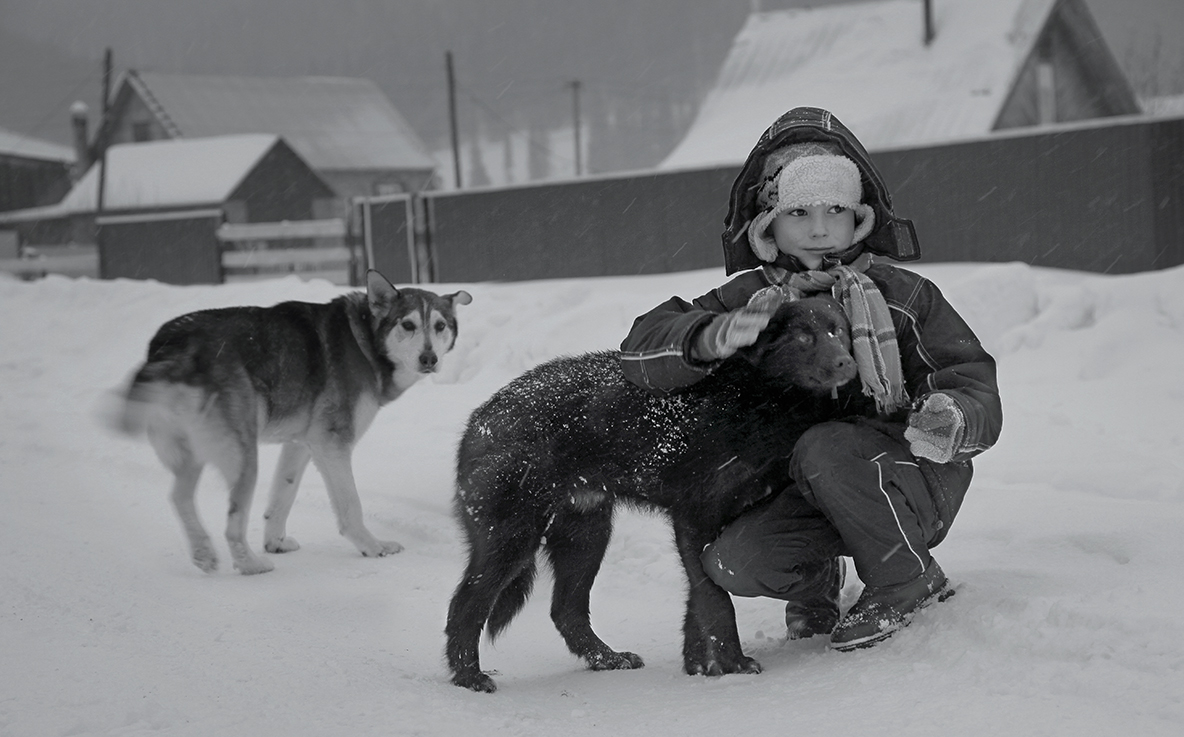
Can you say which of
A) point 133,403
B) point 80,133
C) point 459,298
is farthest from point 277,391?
point 80,133

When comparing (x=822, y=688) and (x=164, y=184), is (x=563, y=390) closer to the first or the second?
(x=822, y=688)

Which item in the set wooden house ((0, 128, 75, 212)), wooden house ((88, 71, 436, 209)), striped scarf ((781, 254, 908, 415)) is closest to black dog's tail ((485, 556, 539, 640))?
striped scarf ((781, 254, 908, 415))

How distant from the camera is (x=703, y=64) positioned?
57531 millimetres

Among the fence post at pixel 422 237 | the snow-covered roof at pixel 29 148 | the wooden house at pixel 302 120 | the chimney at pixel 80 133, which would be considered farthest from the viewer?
the snow-covered roof at pixel 29 148

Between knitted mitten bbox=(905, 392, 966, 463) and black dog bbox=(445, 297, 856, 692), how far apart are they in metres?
0.31

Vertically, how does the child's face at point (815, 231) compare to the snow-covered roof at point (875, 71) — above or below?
below

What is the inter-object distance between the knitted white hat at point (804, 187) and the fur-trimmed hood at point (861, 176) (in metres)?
0.02

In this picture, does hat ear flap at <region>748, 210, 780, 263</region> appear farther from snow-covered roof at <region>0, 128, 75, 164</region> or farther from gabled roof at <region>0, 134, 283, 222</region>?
snow-covered roof at <region>0, 128, 75, 164</region>

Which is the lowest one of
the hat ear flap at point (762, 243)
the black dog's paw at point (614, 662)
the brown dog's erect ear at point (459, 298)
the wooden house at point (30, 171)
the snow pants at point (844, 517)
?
the black dog's paw at point (614, 662)

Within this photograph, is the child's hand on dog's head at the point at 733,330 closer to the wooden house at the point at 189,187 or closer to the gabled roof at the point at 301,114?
the wooden house at the point at 189,187

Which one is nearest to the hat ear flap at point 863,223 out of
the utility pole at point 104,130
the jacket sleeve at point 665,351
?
the jacket sleeve at point 665,351

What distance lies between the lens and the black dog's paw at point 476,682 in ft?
9.53

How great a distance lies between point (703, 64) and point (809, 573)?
2278 inches

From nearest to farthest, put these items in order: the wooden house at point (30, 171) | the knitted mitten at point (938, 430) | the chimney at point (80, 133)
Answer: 1. the knitted mitten at point (938, 430)
2. the chimney at point (80, 133)
3. the wooden house at point (30, 171)
